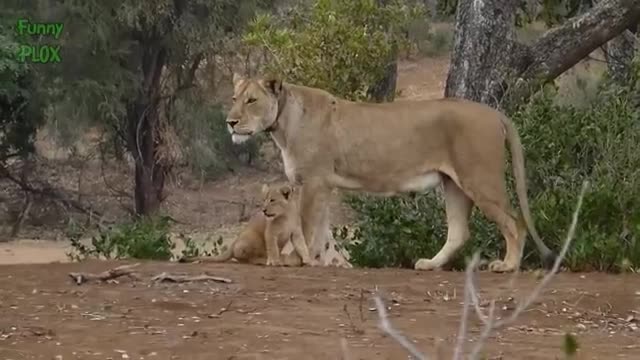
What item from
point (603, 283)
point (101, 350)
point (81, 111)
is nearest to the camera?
point (101, 350)

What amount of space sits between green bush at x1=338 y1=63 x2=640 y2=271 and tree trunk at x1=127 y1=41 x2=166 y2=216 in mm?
16014

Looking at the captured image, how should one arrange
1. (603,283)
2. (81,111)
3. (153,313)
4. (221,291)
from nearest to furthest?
(153,313) < (221,291) < (603,283) < (81,111)

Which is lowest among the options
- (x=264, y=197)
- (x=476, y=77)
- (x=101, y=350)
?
(x=101, y=350)

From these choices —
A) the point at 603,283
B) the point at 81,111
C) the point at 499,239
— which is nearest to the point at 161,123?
the point at 81,111

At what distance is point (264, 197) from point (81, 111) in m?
16.4

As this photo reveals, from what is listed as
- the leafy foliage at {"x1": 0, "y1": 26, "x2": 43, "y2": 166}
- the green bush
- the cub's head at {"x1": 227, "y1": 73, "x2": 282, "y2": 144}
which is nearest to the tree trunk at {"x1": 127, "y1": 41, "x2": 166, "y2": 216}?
the leafy foliage at {"x1": 0, "y1": 26, "x2": 43, "y2": 166}

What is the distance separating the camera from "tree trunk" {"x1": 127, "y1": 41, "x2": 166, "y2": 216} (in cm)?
2694

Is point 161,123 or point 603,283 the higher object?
point 161,123

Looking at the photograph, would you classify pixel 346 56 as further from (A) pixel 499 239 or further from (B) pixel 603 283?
(B) pixel 603 283

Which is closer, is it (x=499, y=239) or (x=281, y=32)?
(x=499, y=239)

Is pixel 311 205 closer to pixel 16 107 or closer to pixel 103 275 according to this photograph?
pixel 103 275

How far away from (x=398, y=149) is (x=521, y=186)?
2.86ft

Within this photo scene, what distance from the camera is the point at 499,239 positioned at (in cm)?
1057

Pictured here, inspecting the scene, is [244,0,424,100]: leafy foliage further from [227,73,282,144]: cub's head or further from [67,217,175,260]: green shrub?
[227,73,282,144]: cub's head
